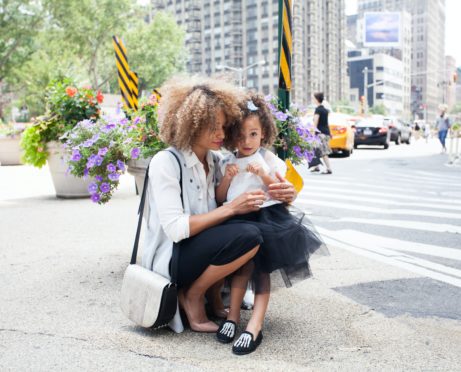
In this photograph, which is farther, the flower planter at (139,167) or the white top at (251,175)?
the flower planter at (139,167)

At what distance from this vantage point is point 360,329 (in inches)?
136

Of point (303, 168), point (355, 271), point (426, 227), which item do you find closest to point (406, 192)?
point (426, 227)

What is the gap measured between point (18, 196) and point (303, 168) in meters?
7.49

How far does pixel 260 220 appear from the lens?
3.34m

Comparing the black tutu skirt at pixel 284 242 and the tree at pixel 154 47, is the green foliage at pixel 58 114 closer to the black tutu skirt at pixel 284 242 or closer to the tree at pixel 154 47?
the black tutu skirt at pixel 284 242

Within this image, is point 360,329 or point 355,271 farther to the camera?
point 355,271

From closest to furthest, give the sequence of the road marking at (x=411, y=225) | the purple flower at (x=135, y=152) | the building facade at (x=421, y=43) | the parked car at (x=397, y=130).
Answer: the purple flower at (x=135, y=152) < the road marking at (x=411, y=225) < the parked car at (x=397, y=130) < the building facade at (x=421, y=43)

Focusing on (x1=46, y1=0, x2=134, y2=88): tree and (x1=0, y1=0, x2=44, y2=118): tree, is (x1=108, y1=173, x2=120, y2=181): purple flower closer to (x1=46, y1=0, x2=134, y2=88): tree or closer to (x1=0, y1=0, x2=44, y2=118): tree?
(x1=0, y1=0, x2=44, y2=118): tree

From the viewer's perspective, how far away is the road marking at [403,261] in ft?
15.4

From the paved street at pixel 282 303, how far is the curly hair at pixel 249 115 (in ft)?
3.57

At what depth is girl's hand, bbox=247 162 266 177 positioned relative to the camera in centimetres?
329

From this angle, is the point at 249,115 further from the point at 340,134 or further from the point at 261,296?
the point at 340,134

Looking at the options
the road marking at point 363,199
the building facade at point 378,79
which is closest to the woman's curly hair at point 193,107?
the road marking at point 363,199

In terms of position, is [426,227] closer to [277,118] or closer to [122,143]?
[277,118]
